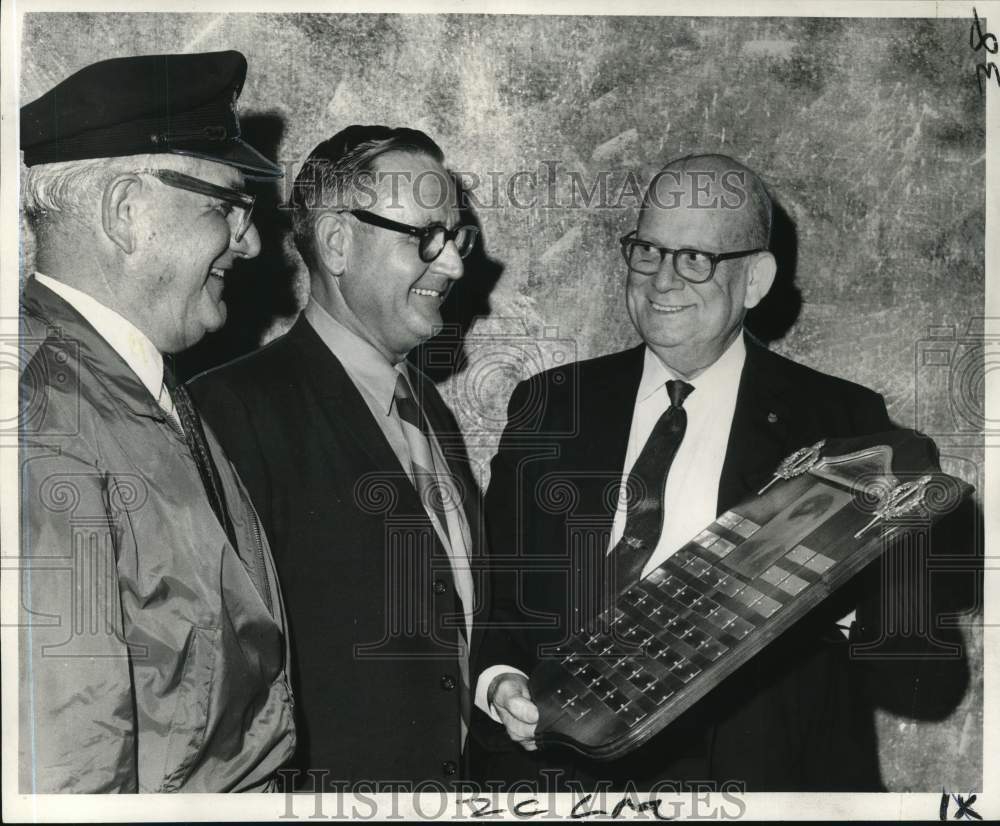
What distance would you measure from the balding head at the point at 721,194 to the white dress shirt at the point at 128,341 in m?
1.25

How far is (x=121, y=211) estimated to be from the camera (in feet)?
Result: 7.98

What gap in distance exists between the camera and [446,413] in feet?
8.52

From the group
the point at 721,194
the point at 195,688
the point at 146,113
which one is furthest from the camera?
the point at 721,194

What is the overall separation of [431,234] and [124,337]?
2.50 feet

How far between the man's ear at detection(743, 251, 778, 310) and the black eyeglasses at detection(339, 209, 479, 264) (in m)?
0.69

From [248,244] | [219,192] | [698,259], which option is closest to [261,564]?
[248,244]

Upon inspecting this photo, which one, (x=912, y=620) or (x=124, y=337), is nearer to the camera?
(x=124, y=337)

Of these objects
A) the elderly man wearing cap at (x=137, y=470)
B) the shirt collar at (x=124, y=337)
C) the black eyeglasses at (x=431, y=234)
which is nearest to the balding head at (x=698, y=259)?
the black eyeglasses at (x=431, y=234)

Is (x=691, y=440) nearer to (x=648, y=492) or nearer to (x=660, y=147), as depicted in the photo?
(x=648, y=492)

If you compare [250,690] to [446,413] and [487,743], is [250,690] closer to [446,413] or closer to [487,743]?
[487,743]

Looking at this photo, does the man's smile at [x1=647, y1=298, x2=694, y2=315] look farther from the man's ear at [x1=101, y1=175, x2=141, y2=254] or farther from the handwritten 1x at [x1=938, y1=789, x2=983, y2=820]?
the handwritten 1x at [x1=938, y1=789, x2=983, y2=820]

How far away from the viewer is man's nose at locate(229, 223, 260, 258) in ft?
8.28

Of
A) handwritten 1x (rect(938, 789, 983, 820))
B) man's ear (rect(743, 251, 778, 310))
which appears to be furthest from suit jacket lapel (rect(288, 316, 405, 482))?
handwritten 1x (rect(938, 789, 983, 820))

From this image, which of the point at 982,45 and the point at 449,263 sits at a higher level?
the point at 982,45
